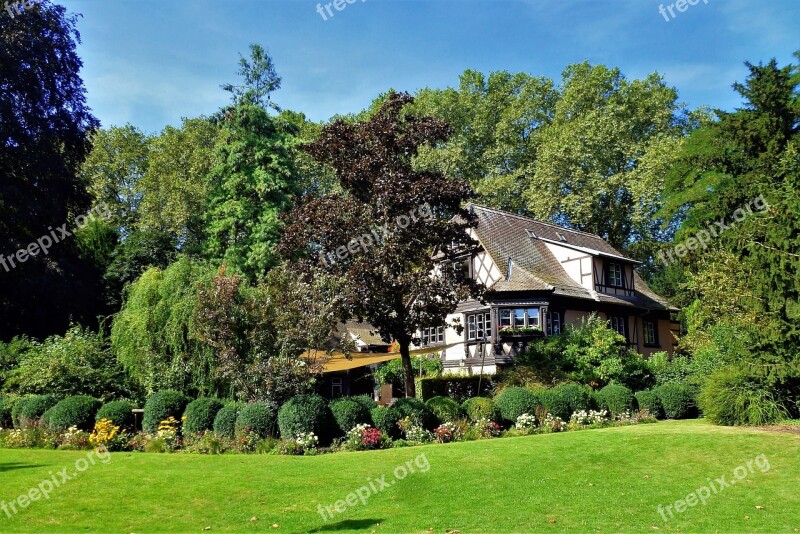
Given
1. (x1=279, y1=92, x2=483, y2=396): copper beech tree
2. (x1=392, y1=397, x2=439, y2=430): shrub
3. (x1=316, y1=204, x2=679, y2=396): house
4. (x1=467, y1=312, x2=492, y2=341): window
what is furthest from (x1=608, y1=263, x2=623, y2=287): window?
(x1=392, y1=397, x2=439, y2=430): shrub

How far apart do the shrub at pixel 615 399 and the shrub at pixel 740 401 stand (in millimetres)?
3415

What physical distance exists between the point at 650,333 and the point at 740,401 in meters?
23.2

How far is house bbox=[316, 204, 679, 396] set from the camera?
1278 inches

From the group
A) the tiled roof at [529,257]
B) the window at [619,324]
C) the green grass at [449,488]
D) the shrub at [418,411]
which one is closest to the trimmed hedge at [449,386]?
the tiled roof at [529,257]

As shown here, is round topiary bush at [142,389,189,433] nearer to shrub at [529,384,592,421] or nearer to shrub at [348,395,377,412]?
shrub at [348,395,377,412]

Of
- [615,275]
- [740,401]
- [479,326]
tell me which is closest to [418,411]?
[740,401]

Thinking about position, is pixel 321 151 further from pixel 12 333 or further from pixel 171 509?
pixel 12 333

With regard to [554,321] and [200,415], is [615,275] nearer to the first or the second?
[554,321]

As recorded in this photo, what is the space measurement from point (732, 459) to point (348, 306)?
11285 mm

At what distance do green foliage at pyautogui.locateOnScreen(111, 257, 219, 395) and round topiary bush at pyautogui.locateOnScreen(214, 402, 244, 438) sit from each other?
3725mm

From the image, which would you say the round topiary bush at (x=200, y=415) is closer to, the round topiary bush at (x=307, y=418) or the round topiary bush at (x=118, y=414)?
the round topiary bush at (x=118, y=414)

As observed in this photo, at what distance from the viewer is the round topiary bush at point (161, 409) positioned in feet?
61.6

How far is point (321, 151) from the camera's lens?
72.9 feet

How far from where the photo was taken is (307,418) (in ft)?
57.1
